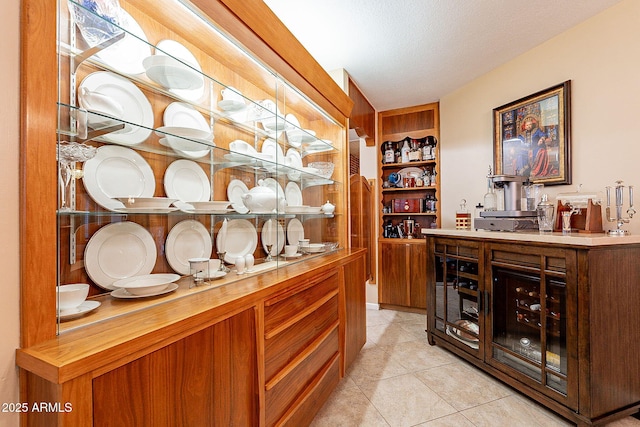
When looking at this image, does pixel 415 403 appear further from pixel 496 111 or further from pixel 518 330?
pixel 496 111

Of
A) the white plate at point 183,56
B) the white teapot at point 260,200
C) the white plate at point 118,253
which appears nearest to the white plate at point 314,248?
the white teapot at point 260,200

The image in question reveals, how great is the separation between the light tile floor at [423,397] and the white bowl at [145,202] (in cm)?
154

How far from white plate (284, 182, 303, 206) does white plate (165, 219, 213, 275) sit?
73cm

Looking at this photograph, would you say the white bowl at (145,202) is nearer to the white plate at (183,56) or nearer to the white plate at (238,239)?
the white plate at (238,239)

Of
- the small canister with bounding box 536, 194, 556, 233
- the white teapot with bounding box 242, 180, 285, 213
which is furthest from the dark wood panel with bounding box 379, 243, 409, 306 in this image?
the white teapot with bounding box 242, 180, 285, 213

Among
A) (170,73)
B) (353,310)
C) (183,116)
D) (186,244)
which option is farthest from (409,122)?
(186,244)

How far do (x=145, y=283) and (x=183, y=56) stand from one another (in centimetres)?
109

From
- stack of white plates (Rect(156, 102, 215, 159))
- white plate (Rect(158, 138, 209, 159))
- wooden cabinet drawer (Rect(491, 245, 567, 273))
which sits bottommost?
wooden cabinet drawer (Rect(491, 245, 567, 273))

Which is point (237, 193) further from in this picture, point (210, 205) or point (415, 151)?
point (415, 151)

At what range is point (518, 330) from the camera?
2080 mm

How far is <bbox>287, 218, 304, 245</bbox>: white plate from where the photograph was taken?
6.69 ft

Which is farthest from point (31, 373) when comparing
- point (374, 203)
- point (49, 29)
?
point (374, 203)

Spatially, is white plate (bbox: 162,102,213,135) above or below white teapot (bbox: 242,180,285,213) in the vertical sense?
above

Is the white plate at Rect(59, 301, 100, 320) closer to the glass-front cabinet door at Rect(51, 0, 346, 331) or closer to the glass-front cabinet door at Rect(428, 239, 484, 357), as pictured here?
the glass-front cabinet door at Rect(51, 0, 346, 331)
